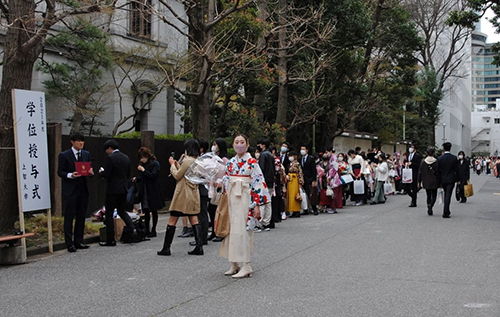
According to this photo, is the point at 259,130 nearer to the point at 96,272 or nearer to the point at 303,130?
the point at 303,130

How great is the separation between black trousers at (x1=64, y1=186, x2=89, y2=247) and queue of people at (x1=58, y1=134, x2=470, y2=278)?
17mm

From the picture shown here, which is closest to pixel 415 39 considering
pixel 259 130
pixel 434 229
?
pixel 259 130

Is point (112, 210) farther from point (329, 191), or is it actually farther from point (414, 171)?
point (414, 171)

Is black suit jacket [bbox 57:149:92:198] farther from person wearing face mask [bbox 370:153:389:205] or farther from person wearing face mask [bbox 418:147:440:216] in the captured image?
person wearing face mask [bbox 370:153:389:205]

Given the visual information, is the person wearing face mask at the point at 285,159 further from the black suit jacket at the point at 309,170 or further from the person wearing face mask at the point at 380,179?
the person wearing face mask at the point at 380,179

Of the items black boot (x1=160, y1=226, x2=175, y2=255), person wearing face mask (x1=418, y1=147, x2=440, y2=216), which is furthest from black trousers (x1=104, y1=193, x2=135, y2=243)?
person wearing face mask (x1=418, y1=147, x2=440, y2=216)

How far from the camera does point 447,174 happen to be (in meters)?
14.2

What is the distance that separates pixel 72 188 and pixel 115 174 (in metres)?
0.81

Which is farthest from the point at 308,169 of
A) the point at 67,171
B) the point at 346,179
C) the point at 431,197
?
the point at 67,171

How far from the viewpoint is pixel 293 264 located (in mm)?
7996

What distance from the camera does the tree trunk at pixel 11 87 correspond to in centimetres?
958

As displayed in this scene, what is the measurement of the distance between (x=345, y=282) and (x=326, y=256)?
183 cm

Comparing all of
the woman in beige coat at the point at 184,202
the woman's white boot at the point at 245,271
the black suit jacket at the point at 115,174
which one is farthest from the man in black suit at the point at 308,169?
the woman's white boot at the point at 245,271

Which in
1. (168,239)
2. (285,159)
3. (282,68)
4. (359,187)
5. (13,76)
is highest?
(282,68)
